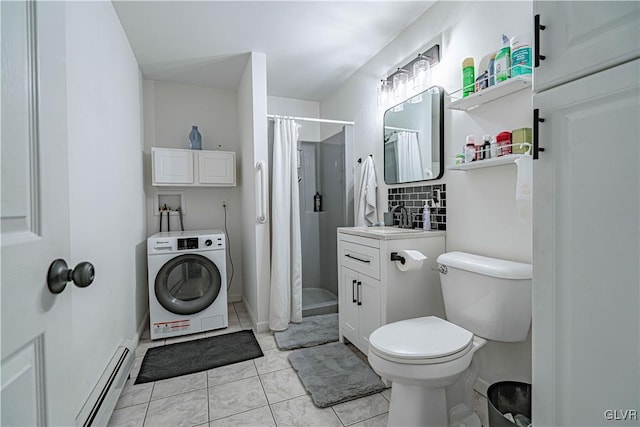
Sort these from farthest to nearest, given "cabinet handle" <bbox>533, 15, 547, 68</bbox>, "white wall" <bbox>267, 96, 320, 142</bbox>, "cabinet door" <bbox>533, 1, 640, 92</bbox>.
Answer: "white wall" <bbox>267, 96, 320, 142</bbox> → "cabinet handle" <bbox>533, 15, 547, 68</bbox> → "cabinet door" <bbox>533, 1, 640, 92</bbox>

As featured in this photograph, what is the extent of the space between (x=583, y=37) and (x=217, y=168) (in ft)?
9.86

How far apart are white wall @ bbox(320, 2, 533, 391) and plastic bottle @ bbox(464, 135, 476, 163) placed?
95 mm

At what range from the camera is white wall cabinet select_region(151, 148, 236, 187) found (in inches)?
114

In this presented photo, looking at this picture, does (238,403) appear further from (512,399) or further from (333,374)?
(512,399)

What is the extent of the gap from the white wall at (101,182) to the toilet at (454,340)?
4.04 feet

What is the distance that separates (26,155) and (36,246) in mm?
171

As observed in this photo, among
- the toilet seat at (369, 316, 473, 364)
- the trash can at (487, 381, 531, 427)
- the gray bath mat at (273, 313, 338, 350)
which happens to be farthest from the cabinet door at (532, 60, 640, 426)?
the gray bath mat at (273, 313, 338, 350)

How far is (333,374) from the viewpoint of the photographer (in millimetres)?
1880

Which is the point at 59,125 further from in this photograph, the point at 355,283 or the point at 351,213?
the point at 351,213

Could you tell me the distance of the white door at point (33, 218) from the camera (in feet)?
1.56

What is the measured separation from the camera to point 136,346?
2.36 m

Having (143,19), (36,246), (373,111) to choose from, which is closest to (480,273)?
(36,246)

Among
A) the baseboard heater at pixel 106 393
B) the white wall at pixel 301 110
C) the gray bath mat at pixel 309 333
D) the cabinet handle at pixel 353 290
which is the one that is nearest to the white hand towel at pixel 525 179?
the cabinet handle at pixel 353 290

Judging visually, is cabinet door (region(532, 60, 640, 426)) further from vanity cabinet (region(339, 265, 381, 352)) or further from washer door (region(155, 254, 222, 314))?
washer door (region(155, 254, 222, 314))
